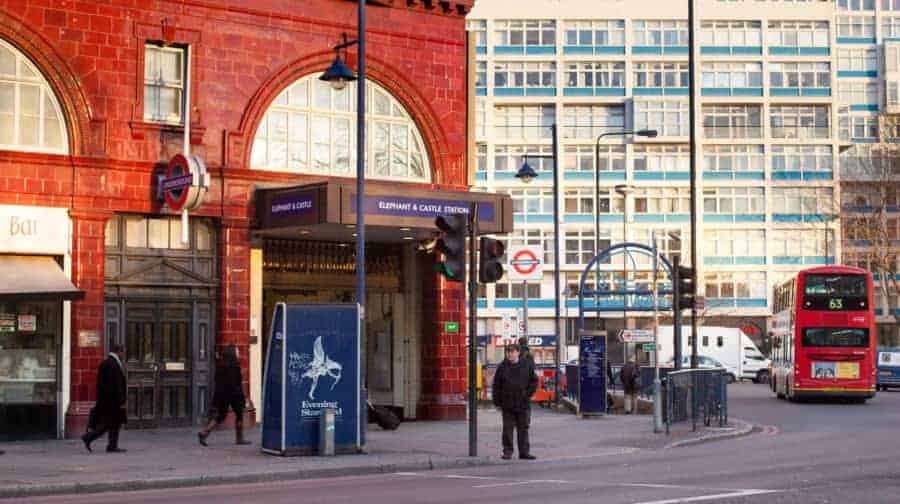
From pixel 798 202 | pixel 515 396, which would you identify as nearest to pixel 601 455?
pixel 515 396

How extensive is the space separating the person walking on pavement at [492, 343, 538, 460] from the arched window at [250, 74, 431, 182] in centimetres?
850

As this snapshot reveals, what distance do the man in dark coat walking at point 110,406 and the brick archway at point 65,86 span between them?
199 inches

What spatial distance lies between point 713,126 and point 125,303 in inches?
2657

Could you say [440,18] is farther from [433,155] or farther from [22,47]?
[22,47]

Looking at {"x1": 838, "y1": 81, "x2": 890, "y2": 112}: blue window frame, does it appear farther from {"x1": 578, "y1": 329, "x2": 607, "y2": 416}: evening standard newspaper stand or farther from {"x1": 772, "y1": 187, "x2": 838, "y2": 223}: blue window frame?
{"x1": 578, "y1": 329, "x2": 607, "y2": 416}: evening standard newspaper stand

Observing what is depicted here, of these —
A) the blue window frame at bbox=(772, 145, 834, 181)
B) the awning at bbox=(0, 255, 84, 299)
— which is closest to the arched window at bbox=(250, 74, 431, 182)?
the awning at bbox=(0, 255, 84, 299)

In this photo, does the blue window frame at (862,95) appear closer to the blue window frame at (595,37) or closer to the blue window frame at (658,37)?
the blue window frame at (658,37)

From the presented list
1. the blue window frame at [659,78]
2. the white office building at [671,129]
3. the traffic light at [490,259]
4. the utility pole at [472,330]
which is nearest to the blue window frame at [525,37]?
the white office building at [671,129]

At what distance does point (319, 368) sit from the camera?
2103 centimetres

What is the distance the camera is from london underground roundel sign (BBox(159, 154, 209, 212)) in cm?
2488

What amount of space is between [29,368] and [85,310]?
53.6 inches

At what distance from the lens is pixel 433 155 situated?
30.0m

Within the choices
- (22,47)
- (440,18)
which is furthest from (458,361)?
(22,47)

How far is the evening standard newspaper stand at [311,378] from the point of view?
819 inches
